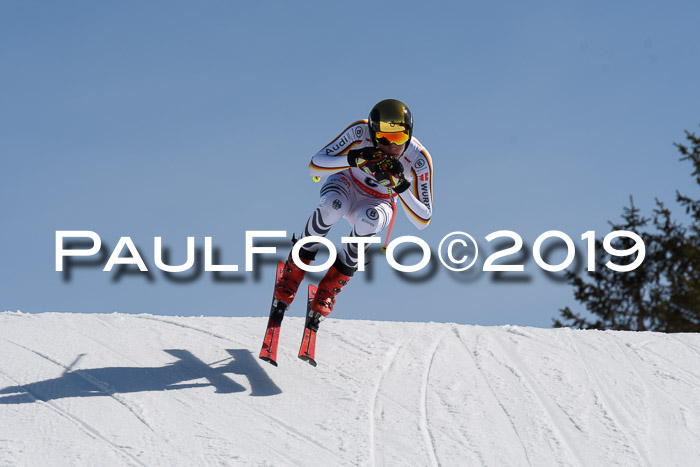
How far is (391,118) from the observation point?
711cm

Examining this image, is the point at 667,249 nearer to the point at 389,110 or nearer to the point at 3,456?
the point at 389,110

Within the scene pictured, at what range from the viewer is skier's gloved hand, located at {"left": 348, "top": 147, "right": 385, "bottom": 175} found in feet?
23.5

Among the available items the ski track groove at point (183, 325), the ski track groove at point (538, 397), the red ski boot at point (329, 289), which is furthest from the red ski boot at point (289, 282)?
the ski track groove at point (538, 397)

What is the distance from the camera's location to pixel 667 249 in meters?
22.8

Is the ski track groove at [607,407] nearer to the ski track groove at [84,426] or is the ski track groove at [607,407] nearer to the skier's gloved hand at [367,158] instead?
the skier's gloved hand at [367,158]

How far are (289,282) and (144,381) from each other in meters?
1.63

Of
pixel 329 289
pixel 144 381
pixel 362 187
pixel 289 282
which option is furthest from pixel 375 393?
pixel 144 381

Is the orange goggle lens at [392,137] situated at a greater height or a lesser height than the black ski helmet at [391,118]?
lesser

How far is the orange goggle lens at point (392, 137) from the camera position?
715 cm

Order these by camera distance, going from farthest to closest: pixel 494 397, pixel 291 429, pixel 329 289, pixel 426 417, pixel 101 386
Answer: pixel 329 289
pixel 494 397
pixel 101 386
pixel 426 417
pixel 291 429

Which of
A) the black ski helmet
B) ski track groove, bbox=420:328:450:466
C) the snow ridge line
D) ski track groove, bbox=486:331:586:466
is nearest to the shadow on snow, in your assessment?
the snow ridge line

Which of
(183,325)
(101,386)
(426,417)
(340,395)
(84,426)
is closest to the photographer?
(84,426)

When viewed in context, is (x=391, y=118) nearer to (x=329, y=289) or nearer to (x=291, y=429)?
(x=329, y=289)

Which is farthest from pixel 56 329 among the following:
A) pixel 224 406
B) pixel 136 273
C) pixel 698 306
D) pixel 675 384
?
pixel 698 306
